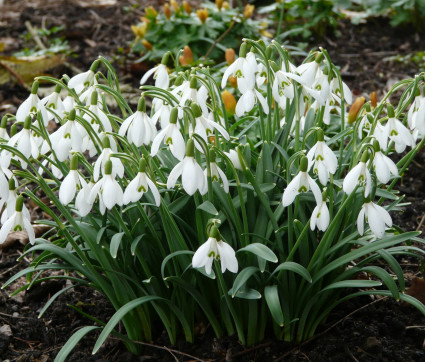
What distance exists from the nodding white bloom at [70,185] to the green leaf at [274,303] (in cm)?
62

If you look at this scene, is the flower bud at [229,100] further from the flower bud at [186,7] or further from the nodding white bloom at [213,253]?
the flower bud at [186,7]

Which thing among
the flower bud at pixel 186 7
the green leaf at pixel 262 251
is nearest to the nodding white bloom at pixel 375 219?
the green leaf at pixel 262 251

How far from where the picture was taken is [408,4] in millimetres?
4719

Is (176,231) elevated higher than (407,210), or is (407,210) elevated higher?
(176,231)

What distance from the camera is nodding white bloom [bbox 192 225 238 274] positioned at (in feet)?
5.08

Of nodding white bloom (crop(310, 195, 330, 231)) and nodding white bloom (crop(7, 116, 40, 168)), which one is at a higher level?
nodding white bloom (crop(7, 116, 40, 168))

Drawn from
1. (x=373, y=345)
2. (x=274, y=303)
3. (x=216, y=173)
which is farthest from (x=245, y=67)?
(x=373, y=345)

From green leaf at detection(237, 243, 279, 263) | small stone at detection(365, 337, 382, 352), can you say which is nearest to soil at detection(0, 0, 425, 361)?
small stone at detection(365, 337, 382, 352)

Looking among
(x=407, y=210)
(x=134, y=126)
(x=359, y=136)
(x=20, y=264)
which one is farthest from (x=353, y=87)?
(x=134, y=126)

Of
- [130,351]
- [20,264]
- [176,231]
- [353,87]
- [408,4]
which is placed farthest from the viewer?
[408,4]

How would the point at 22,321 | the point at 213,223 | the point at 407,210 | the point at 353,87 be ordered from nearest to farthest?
the point at 213,223 → the point at 22,321 → the point at 407,210 → the point at 353,87

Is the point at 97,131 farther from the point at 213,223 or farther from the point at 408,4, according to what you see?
the point at 408,4

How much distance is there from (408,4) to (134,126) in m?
3.67

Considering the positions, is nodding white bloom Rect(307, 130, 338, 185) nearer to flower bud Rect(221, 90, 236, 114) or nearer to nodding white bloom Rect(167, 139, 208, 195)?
nodding white bloom Rect(167, 139, 208, 195)
